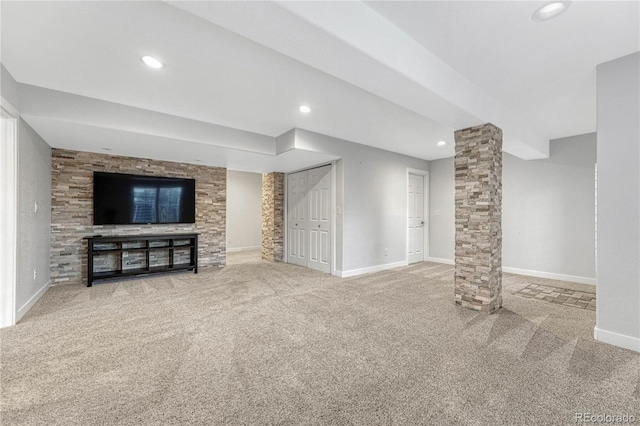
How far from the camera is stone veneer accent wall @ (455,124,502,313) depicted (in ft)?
10.5

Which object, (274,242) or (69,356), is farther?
(274,242)

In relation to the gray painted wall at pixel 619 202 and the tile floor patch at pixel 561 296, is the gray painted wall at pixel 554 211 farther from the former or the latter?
the gray painted wall at pixel 619 202

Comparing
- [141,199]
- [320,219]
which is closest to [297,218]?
[320,219]

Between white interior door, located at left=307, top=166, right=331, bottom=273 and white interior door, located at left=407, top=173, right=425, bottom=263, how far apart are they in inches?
81.4

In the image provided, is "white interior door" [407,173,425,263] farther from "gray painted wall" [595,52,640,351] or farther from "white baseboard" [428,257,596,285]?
"gray painted wall" [595,52,640,351]

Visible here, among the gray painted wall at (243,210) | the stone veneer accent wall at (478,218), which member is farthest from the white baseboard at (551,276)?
the gray painted wall at (243,210)

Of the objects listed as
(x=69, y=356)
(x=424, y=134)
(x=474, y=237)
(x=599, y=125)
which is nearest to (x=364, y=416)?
(x=69, y=356)

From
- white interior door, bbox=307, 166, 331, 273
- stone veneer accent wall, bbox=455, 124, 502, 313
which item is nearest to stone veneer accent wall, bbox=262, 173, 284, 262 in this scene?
white interior door, bbox=307, 166, 331, 273

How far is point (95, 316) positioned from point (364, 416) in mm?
3077

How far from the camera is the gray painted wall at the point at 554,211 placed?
459 centimetres

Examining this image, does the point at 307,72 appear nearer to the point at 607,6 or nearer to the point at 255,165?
the point at 607,6

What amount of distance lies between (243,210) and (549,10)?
807cm

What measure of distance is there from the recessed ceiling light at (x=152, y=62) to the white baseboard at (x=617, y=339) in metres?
4.58

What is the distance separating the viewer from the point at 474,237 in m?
3.29
